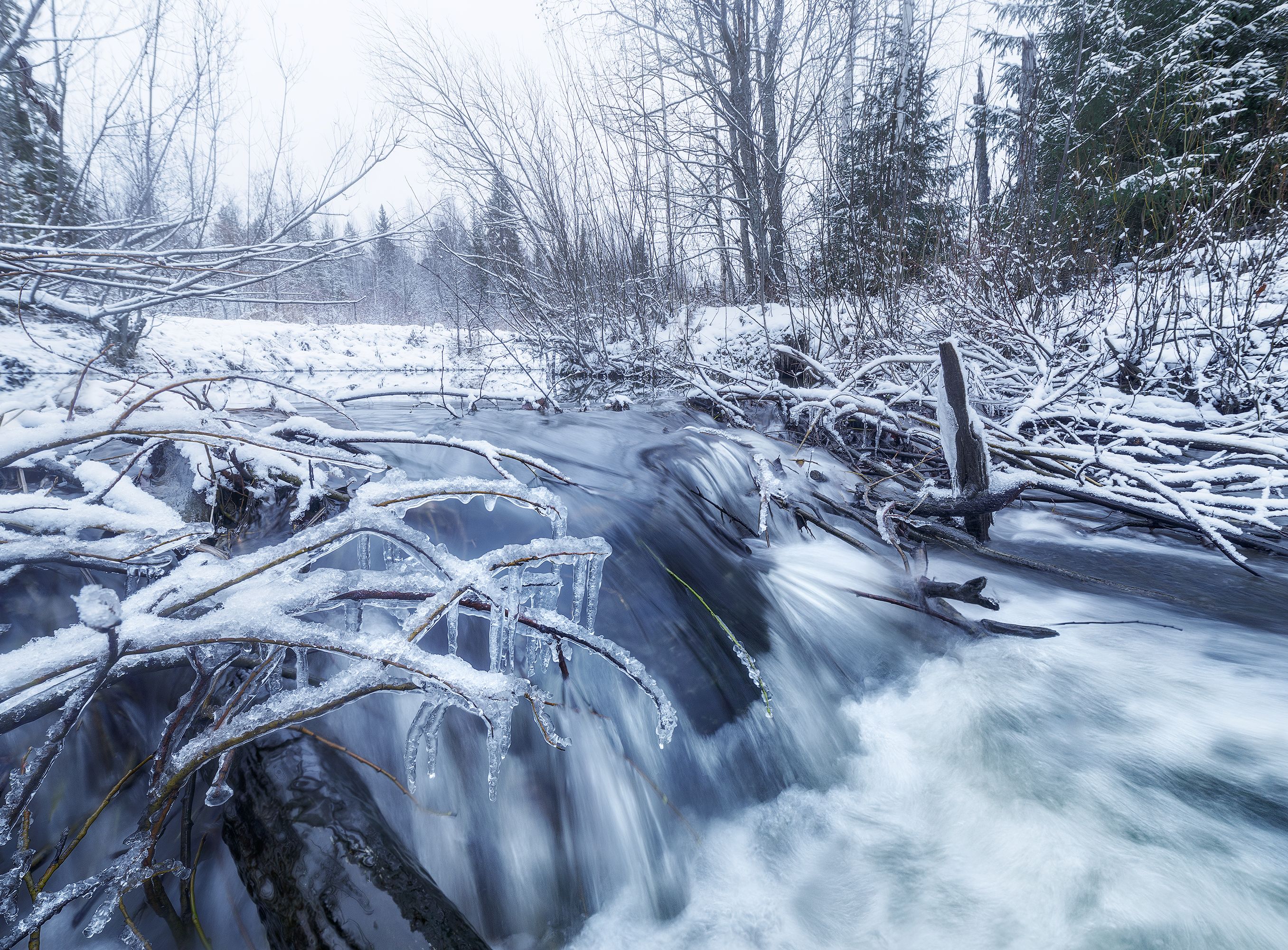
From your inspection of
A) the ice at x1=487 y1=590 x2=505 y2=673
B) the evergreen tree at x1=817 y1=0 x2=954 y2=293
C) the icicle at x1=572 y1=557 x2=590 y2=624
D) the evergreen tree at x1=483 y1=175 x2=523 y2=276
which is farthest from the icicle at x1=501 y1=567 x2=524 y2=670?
the evergreen tree at x1=483 y1=175 x2=523 y2=276

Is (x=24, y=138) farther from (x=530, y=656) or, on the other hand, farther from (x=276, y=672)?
(x=530, y=656)

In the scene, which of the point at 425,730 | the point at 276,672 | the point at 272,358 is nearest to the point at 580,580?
the point at 425,730

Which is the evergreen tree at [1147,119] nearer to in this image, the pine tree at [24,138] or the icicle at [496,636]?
the icicle at [496,636]

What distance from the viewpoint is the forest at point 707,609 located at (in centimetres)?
94

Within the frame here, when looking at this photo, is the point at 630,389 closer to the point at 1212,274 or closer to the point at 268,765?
the point at 1212,274

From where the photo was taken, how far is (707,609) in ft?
6.49

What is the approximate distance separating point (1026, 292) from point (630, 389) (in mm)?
3479

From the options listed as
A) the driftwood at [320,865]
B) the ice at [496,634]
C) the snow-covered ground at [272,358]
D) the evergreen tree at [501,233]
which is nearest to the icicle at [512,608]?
the ice at [496,634]

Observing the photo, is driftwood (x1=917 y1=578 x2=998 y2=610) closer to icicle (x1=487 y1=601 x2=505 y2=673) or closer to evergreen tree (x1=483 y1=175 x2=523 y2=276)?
icicle (x1=487 y1=601 x2=505 y2=673)

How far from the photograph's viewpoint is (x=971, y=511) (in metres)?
2.21

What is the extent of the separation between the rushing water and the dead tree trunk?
0.49m

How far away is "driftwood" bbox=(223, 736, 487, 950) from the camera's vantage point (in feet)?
2.89

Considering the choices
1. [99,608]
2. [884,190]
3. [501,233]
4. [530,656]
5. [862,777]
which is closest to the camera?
[99,608]

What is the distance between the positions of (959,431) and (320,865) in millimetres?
2120
